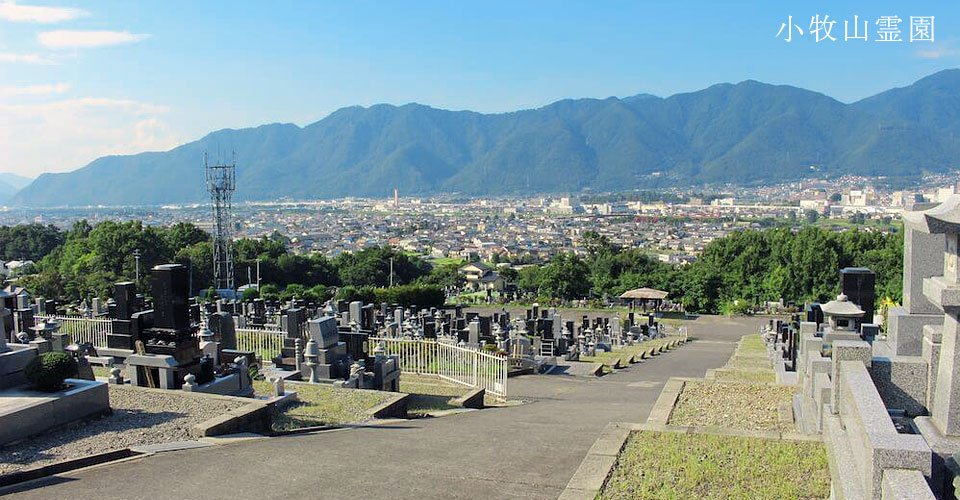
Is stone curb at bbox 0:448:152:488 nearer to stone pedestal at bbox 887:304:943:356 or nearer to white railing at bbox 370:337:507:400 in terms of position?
white railing at bbox 370:337:507:400

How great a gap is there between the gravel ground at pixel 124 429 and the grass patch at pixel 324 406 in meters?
0.78

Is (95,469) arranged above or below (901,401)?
below

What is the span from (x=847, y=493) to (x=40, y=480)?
6427 mm

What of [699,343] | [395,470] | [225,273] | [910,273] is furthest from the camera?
[225,273]

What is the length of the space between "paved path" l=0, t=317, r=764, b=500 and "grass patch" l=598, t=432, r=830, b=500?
61 centimetres

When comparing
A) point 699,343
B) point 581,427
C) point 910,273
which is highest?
point 910,273

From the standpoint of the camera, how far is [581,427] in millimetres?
8594

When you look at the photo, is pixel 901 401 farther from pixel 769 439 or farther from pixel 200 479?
pixel 200 479

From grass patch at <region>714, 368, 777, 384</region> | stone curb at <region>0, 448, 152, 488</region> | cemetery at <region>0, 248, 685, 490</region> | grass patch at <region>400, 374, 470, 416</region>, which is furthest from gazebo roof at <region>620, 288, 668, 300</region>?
stone curb at <region>0, 448, 152, 488</region>

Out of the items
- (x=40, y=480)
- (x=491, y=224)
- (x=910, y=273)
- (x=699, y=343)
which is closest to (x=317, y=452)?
(x=40, y=480)

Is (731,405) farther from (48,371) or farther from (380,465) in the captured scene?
(48,371)

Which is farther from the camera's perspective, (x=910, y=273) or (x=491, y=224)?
(x=491, y=224)

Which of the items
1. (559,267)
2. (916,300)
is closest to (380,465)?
(916,300)

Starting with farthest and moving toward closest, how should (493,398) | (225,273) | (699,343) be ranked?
(225,273), (699,343), (493,398)
